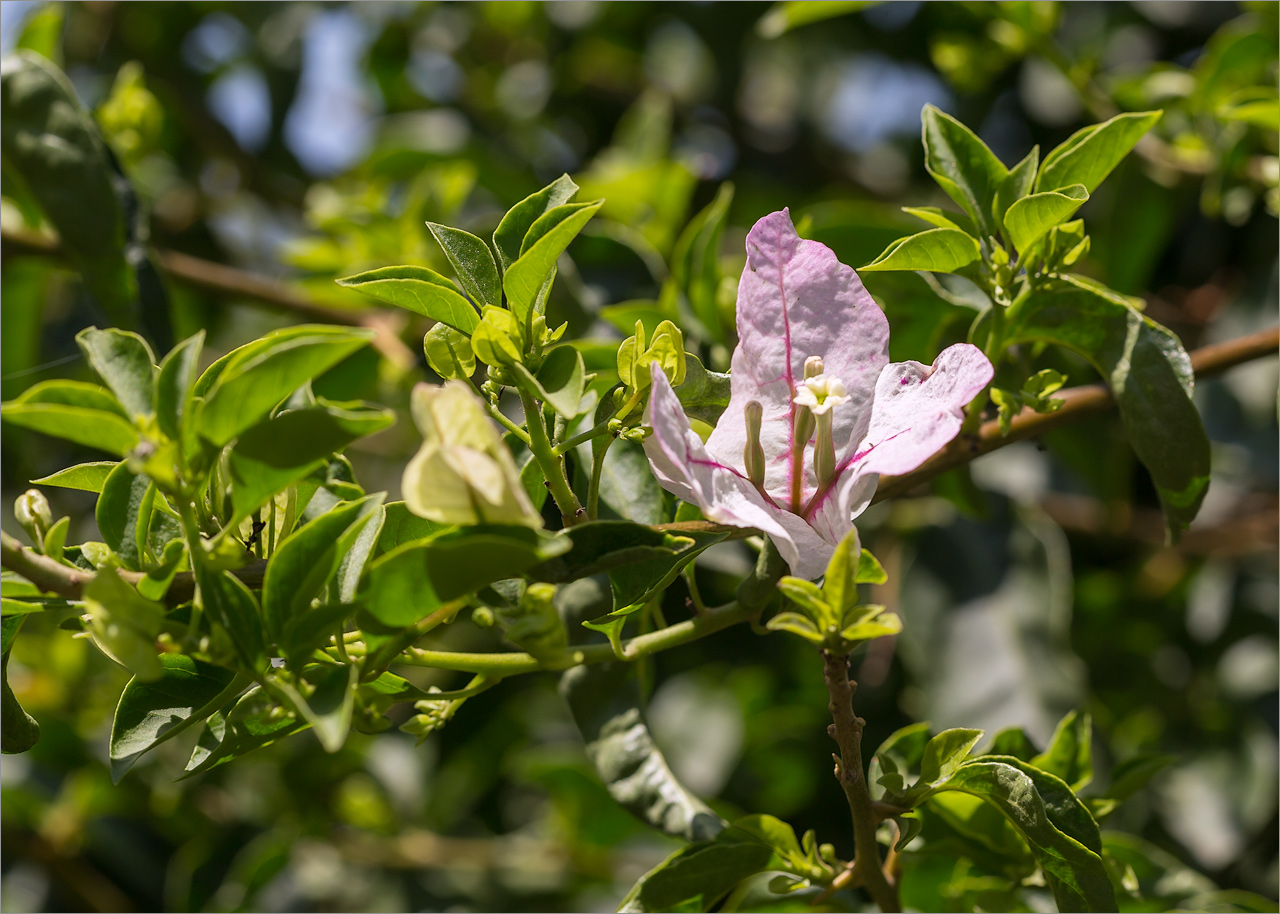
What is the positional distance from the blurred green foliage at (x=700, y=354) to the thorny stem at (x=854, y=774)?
1.01 ft

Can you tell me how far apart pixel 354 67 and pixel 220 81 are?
1.00ft

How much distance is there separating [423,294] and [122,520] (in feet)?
0.79

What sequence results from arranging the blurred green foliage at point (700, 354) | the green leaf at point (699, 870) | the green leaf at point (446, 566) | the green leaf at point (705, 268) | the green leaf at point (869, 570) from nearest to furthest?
the green leaf at point (446, 566)
the green leaf at point (869, 570)
the green leaf at point (699, 870)
the green leaf at point (705, 268)
the blurred green foliage at point (700, 354)

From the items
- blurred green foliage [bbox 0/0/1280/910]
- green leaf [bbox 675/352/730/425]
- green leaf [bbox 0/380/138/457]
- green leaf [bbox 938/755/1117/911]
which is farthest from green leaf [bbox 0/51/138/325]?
green leaf [bbox 938/755/1117/911]

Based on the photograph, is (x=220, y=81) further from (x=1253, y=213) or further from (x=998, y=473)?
(x=1253, y=213)

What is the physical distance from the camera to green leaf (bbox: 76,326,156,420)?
0.58 m

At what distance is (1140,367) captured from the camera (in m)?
0.79

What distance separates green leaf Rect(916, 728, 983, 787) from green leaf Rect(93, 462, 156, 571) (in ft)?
1.70

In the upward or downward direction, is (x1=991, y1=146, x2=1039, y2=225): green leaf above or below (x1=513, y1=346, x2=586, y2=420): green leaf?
above

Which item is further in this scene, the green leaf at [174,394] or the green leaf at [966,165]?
the green leaf at [966,165]

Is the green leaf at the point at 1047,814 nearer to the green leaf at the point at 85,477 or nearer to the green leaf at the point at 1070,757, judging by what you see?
the green leaf at the point at 1070,757

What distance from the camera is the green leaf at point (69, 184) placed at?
3.82 feet

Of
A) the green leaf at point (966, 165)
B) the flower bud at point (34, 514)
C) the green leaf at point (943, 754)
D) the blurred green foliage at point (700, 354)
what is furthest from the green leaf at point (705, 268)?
the flower bud at point (34, 514)

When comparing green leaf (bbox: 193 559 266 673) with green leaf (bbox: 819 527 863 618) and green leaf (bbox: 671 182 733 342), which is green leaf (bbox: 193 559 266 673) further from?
green leaf (bbox: 671 182 733 342)
